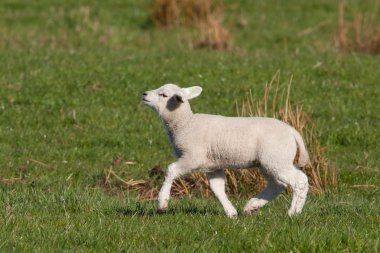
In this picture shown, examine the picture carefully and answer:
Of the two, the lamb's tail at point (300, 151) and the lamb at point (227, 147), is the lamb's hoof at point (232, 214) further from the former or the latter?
the lamb's tail at point (300, 151)

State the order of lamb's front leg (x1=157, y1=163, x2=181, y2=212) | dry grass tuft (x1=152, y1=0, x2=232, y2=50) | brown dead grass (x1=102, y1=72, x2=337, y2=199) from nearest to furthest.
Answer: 1. lamb's front leg (x1=157, y1=163, x2=181, y2=212)
2. brown dead grass (x1=102, y1=72, x2=337, y2=199)
3. dry grass tuft (x1=152, y1=0, x2=232, y2=50)

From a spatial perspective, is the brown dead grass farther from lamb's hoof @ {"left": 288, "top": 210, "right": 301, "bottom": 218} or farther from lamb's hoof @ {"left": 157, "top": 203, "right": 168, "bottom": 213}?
lamb's hoof @ {"left": 157, "top": 203, "right": 168, "bottom": 213}

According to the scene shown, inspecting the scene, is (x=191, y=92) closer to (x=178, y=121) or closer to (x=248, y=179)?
(x=178, y=121)

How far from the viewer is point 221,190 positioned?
28.8 ft

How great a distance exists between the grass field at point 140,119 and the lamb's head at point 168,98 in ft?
3.02

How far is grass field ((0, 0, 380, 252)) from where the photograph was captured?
305 inches

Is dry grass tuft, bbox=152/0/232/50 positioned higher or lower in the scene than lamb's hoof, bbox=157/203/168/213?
lower

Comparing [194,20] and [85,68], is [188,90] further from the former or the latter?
[194,20]

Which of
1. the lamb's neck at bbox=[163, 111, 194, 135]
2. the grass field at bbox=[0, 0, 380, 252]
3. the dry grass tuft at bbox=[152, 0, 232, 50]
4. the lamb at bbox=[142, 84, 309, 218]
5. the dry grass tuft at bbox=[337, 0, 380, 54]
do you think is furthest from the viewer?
the dry grass tuft at bbox=[152, 0, 232, 50]

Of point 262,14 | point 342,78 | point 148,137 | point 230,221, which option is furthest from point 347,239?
point 262,14

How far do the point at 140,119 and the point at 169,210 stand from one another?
5375mm

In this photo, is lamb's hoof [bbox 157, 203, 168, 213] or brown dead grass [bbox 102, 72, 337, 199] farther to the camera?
→ brown dead grass [bbox 102, 72, 337, 199]

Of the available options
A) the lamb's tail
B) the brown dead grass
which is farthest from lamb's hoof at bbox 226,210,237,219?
the brown dead grass

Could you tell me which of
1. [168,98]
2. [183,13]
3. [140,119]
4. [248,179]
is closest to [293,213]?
[168,98]
